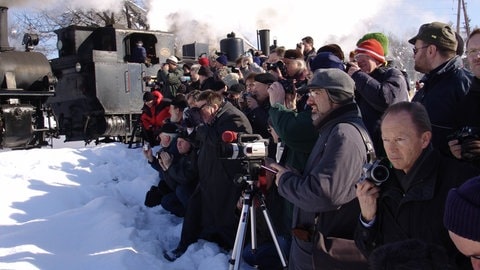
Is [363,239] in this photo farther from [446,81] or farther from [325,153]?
[446,81]

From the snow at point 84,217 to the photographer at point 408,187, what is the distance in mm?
2296

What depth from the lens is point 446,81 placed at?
3.13 meters

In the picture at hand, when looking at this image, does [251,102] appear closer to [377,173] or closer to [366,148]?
[366,148]

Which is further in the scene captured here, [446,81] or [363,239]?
[446,81]

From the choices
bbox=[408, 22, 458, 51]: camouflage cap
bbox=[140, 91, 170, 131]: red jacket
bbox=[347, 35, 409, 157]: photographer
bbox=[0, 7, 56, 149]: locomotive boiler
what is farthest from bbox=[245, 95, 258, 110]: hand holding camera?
bbox=[0, 7, 56, 149]: locomotive boiler

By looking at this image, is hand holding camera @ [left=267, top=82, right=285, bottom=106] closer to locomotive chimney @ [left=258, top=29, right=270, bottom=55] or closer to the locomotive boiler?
the locomotive boiler

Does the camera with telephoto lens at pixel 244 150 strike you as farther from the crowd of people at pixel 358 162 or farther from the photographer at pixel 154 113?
the photographer at pixel 154 113

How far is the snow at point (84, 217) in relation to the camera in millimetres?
4652

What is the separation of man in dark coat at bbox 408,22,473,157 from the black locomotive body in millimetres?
10292

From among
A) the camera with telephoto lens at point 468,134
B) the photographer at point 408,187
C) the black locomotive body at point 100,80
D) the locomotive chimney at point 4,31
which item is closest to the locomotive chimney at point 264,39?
the black locomotive body at point 100,80

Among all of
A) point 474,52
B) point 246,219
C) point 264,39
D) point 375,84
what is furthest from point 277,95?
point 264,39

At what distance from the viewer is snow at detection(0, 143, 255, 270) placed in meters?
4.65

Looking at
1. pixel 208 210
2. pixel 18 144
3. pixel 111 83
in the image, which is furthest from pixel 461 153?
Answer: pixel 111 83

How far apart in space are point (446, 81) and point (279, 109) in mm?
1020
